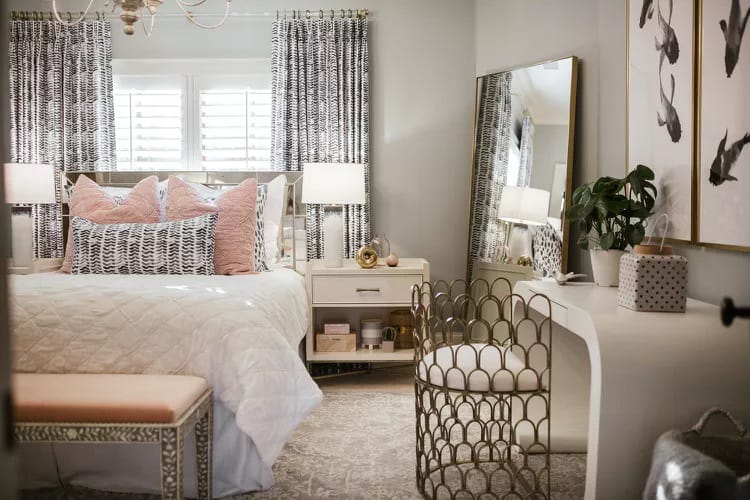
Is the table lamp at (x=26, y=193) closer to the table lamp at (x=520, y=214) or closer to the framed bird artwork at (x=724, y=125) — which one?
the table lamp at (x=520, y=214)

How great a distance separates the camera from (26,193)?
13.3ft

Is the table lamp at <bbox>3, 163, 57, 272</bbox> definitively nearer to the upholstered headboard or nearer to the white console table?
the upholstered headboard

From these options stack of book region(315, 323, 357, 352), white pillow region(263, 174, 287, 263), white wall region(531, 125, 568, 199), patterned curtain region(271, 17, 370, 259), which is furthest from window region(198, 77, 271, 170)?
white wall region(531, 125, 568, 199)

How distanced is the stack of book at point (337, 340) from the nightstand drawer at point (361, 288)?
6.6 inches

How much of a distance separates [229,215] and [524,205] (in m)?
1.65

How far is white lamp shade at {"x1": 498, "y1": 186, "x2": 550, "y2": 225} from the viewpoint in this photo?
3.73 metres

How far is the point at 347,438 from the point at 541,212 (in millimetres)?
1640

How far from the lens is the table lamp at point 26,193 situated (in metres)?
3.98

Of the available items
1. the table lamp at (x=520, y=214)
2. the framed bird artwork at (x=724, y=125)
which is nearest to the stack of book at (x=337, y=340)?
the table lamp at (x=520, y=214)

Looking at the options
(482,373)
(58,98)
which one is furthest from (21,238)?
(482,373)

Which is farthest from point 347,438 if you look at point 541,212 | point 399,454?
A: point 541,212

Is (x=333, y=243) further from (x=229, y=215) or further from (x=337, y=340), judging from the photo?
(x=229, y=215)

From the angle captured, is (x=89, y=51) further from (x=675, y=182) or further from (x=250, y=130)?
(x=675, y=182)

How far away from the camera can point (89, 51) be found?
181 inches
